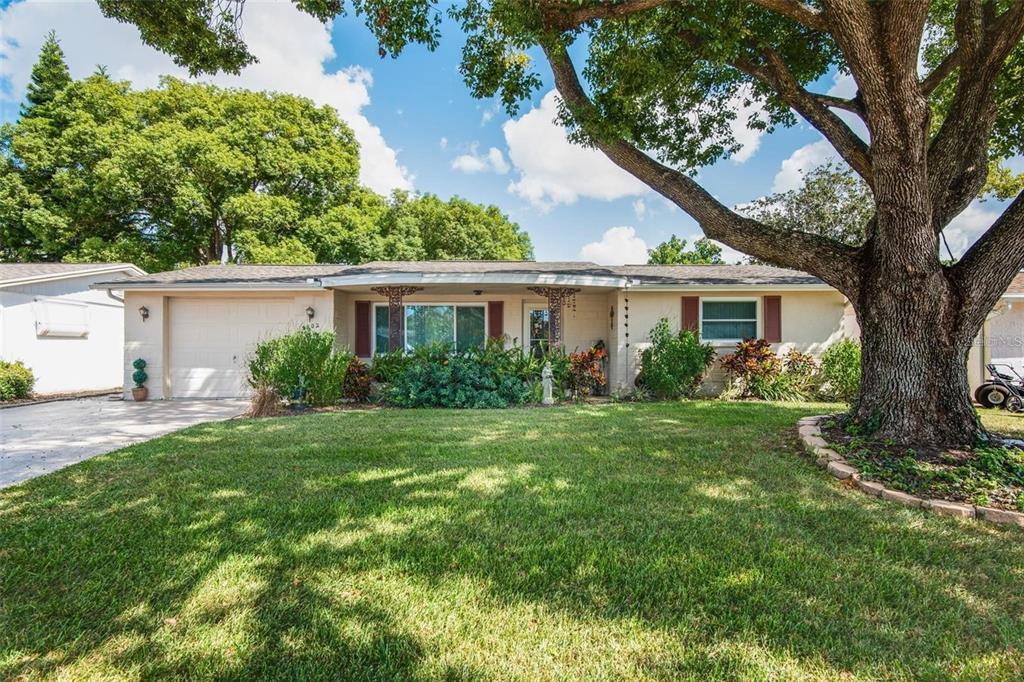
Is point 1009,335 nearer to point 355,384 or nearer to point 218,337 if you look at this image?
point 355,384

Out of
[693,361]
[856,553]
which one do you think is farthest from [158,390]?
[856,553]

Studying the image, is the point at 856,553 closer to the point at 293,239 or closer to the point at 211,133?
the point at 293,239

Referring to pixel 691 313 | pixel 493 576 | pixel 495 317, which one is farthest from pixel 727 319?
pixel 493 576

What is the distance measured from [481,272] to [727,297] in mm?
5547

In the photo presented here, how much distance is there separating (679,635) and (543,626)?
1.94 ft

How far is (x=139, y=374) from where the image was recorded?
970cm

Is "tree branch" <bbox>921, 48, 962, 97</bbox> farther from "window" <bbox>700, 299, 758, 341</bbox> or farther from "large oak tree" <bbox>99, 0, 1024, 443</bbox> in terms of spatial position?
"window" <bbox>700, 299, 758, 341</bbox>

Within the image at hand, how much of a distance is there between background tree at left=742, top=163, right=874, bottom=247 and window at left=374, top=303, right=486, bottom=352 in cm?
1352


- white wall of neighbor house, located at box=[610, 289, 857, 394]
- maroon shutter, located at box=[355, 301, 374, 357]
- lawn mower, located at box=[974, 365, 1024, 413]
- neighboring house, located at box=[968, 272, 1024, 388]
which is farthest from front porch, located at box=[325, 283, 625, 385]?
neighboring house, located at box=[968, 272, 1024, 388]

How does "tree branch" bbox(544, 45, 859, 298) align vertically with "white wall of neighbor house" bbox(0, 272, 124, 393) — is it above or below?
above

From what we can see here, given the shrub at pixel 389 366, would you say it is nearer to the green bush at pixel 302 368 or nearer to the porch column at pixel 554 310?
the green bush at pixel 302 368

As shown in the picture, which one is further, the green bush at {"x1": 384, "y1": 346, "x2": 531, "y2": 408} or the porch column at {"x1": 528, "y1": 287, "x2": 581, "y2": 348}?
the porch column at {"x1": 528, "y1": 287, "x2": 581, "y2": 348}

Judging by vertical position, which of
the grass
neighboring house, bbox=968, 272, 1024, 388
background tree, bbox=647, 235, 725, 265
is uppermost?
background tree, bbox=647, 235, 725, 265

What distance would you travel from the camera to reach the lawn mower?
815cm
